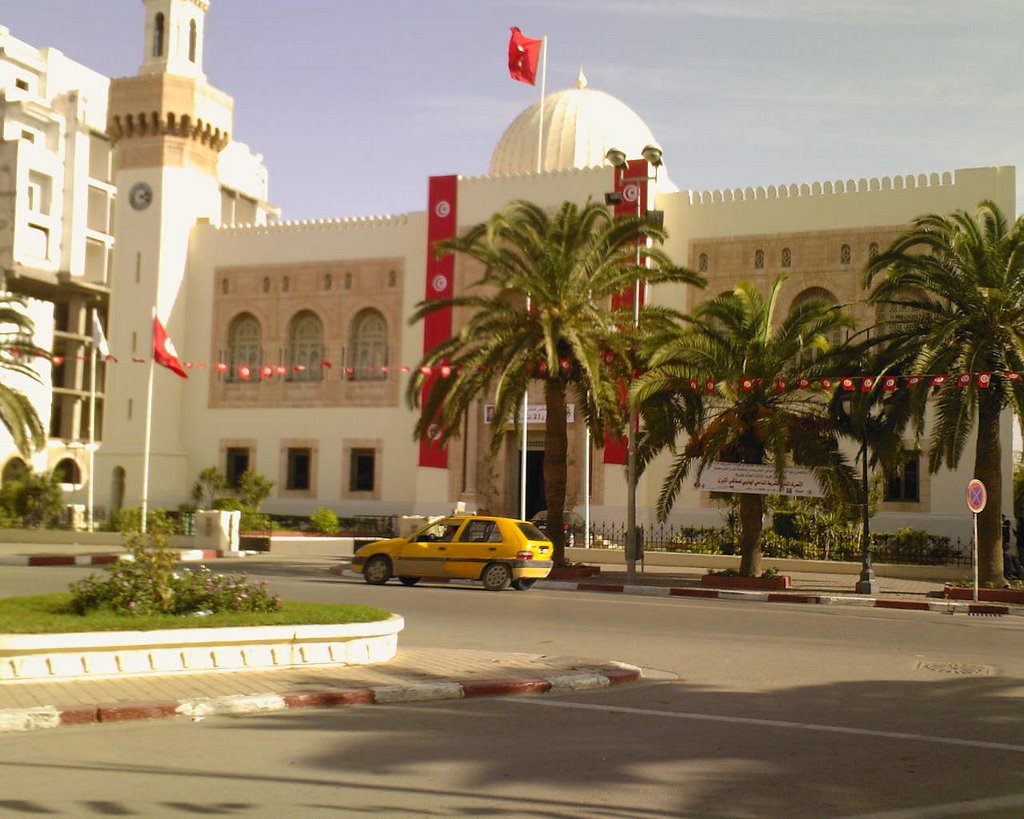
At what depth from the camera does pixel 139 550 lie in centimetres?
1070

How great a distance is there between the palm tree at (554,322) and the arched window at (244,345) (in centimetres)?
1766

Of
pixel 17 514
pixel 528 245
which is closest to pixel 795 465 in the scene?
pixel 528 245

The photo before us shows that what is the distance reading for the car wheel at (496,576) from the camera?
67.9ft

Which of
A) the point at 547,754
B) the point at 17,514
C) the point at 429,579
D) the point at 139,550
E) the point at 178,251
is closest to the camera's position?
the point at 547,754

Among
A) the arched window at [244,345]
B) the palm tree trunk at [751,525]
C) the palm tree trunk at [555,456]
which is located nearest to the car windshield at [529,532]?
the palm tree trunk at [555,456]

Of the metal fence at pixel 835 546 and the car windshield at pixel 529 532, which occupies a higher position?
the car windshield at pixel 529 532

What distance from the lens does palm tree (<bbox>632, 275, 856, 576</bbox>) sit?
22.8 m

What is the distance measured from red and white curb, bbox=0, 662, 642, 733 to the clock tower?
32279 millimetres

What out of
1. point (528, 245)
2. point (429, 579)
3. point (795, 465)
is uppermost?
point (528, 245)

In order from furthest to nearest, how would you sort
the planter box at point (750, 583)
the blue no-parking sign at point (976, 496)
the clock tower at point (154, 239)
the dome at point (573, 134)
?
the clock tower at point (154, 239) < the dome at point (573, 134) < the planter box at point (750, 583) < the blue no-parking sign at point (976, 496)

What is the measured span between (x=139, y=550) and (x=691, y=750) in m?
Result: 5.39

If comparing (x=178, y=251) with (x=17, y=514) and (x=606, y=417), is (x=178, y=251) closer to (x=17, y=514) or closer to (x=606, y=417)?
(x=17, y=514)

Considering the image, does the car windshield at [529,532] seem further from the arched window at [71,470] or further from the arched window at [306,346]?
the arched window at [71,470]

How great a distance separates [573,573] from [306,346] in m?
18.7
